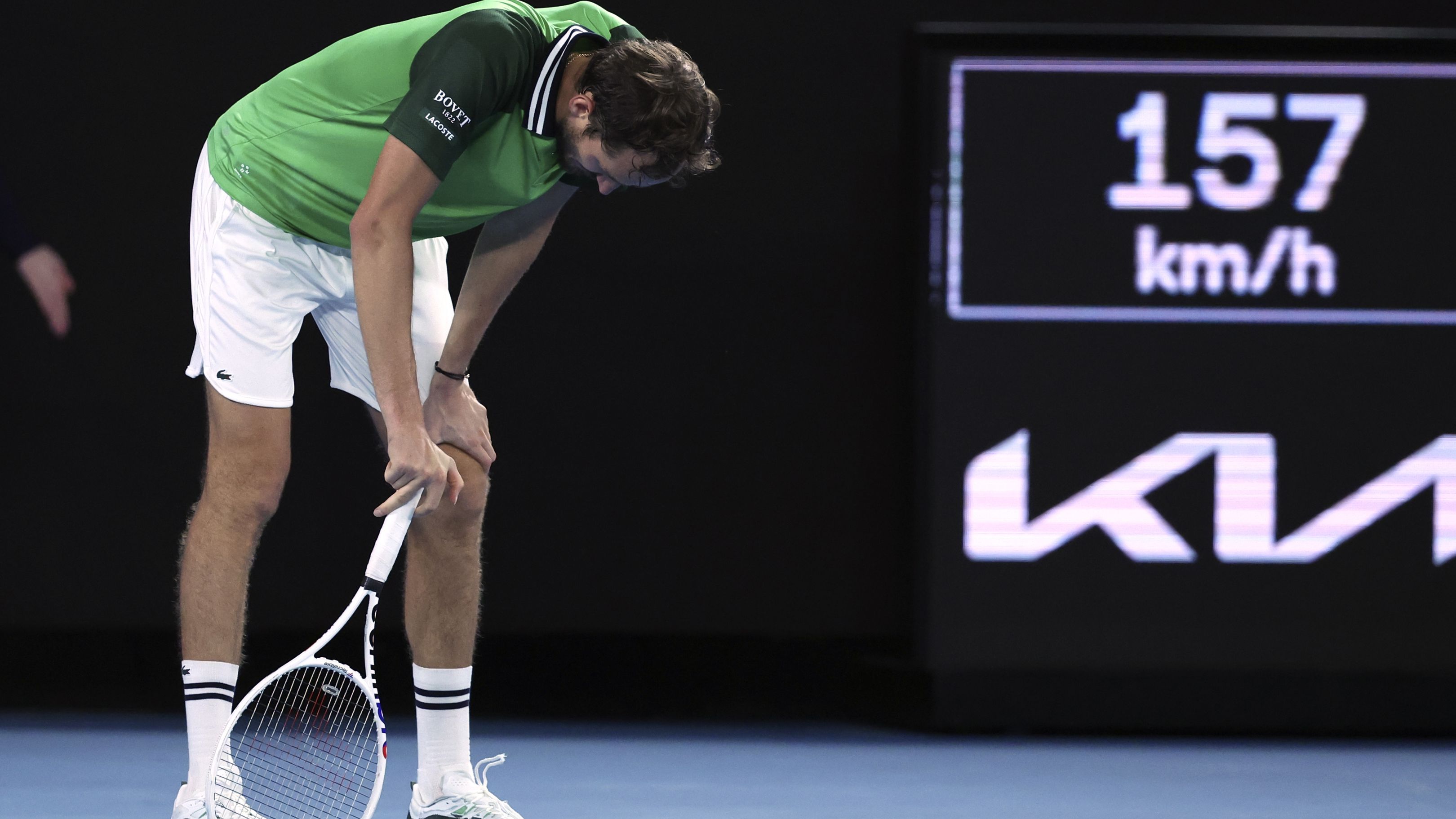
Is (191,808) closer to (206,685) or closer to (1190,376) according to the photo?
(206,685)

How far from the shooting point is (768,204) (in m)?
3.79

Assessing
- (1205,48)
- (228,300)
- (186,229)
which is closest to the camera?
(228,300)

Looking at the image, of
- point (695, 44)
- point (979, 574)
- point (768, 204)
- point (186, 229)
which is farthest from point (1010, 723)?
point (186, 229)

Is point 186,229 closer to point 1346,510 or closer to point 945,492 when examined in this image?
point 945,492

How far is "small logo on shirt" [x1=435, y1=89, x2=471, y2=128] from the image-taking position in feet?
6.61

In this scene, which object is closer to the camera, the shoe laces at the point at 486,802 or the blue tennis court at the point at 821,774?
the shoe laces at the point at 486,802

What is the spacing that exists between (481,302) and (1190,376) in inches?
63.1

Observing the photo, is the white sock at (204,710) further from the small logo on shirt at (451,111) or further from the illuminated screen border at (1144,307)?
the illuminated screen border at (1144,307)


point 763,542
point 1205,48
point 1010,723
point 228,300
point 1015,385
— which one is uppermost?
point 1205,48

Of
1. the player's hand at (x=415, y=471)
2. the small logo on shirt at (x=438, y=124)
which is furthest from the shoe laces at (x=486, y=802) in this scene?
the small logo on shirt at (x=438, y=124)

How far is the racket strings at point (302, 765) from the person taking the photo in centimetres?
212

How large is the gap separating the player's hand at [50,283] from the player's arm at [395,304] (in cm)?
186

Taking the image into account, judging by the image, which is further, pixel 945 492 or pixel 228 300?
pixel 945 492

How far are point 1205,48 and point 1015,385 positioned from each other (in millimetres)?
760
